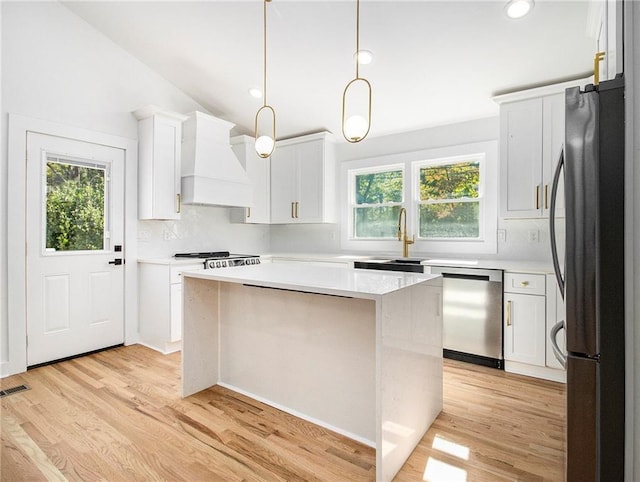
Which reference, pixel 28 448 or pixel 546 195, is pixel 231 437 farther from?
pixel 546 195

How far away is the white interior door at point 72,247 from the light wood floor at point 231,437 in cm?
62

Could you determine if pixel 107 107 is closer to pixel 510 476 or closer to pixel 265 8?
pixel 265 8

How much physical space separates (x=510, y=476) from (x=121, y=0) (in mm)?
4413

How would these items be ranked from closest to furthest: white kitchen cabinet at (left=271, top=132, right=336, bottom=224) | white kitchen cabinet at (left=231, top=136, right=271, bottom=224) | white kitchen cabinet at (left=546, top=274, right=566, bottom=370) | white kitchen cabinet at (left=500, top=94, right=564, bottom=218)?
1. white kitchen cabinet at (left=546, top=274, right=566, bottom=370)
2. white kitchen cabinet at (left=500, top=94, right=564, bottom=218)
3. white kitchen cabinet at (left=271, top=132, right=336, bottom=224)
4. white kitchen cabinet at (left=231, top=136, right=271, bottom=224)

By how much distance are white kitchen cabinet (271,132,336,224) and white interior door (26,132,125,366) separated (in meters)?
1.95

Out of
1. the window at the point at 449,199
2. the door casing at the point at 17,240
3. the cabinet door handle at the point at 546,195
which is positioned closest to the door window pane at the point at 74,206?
the door casing at the point at 17,240

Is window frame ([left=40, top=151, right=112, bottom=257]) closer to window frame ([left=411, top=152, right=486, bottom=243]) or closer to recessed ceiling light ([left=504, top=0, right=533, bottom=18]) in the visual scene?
window frame ([left=411, top=152, right=486, bottom=243])

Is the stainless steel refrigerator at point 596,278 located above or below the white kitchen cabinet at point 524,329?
above

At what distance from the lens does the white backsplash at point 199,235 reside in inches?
155

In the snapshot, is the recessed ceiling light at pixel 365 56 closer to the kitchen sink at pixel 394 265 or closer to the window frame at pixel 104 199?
the kitchen sink at pixel 394 265

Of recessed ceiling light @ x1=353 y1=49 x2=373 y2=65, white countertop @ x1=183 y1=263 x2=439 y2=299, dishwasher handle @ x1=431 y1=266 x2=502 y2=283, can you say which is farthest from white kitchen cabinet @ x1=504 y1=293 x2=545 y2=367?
recessed ceiling light @ x1=353 y1=49 x2=373 y2=65

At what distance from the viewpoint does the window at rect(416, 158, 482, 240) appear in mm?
3770

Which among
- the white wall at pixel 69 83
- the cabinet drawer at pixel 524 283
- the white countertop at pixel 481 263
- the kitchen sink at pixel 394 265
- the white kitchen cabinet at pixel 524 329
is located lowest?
the white kitchen cabinet at pixel 524 329

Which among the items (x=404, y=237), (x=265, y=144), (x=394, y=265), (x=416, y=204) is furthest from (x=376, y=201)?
(x=265, y=144)
